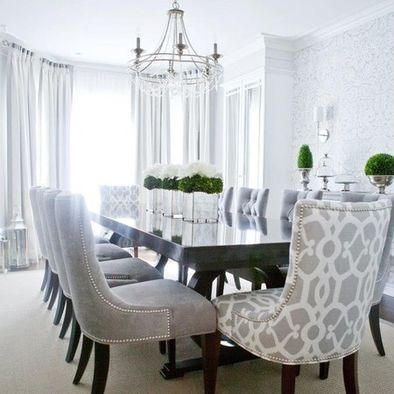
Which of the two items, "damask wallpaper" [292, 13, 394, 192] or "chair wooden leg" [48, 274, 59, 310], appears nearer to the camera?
"chair wooden leg" [48, 274, 59, 310]

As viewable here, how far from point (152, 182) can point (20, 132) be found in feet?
8.30

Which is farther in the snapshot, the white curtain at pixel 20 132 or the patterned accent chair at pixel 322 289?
the white curtain at pixel 20 132

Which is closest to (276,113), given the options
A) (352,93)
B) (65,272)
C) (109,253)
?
(352,93)

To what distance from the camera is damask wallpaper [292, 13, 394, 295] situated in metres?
3.88

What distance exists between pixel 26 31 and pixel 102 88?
149cm

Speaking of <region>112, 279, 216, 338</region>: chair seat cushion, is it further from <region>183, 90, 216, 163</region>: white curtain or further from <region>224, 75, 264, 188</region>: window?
<region>183, 90, 216, 163</region>: white curtain

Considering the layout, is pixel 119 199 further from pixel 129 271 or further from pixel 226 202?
pixel 129 271

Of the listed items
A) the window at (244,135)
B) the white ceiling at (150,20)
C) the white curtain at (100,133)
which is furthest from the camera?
the white curtain at (100,133)

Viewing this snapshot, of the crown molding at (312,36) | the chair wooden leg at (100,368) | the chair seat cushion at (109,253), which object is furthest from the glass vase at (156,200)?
the crown molding at (312,36)

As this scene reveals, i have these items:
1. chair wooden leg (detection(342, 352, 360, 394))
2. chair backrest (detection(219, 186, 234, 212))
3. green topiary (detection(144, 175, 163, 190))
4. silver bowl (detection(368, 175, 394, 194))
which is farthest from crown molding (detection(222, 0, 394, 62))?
chair wooden leg (detection(342, 352, 360, 394))

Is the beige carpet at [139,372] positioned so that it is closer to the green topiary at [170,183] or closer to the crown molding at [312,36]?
the green topiary at [170,183]

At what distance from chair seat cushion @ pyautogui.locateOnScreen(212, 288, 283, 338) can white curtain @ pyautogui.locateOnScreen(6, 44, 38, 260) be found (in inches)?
151

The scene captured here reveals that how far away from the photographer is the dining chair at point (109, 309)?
165 centimetres

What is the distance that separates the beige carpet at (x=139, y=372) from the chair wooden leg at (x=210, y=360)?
249 millimetres
